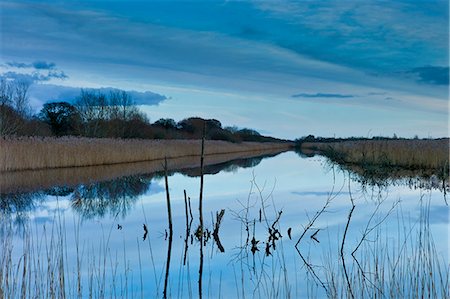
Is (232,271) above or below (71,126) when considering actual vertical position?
below

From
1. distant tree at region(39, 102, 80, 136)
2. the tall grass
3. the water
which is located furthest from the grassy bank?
distant tree at region(39, 102, 80, 136)

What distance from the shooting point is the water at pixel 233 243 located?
14.2 ft

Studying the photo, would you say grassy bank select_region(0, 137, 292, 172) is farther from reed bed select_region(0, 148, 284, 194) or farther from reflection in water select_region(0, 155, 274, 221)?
reflection in water select_region(0, 155, 274, 221)

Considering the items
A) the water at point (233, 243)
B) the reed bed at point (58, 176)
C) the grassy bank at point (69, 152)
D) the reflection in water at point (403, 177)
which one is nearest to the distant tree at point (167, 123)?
the grassy bank at point (69, 152)

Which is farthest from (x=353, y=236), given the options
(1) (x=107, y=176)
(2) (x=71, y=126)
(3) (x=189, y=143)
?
(2) (x=71, y=126)

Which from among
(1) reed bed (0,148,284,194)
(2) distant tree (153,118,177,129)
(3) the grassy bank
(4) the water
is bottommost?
(4) the water

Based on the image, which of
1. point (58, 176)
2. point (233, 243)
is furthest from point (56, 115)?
point (233, 243)

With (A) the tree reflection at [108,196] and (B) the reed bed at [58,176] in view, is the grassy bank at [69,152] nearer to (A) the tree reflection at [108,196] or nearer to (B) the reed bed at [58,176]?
(B) the reed bed at [58,176]

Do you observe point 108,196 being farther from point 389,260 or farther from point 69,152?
point 389,260

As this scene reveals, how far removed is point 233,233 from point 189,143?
20870 mm

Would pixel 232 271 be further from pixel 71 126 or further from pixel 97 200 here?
pixel 71 126

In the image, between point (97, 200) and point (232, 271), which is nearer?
point (232, 271)

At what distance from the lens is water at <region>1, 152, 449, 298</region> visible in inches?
171

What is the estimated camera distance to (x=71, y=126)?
113 feet
